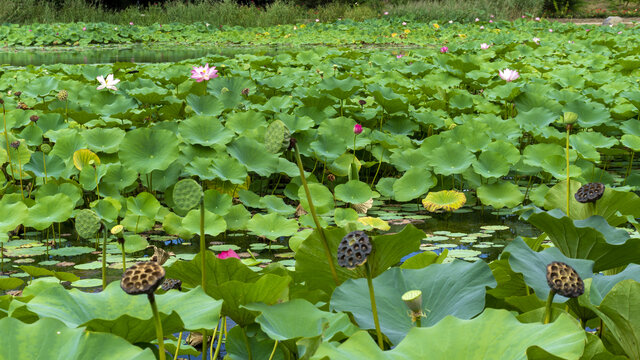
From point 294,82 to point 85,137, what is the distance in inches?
78.7

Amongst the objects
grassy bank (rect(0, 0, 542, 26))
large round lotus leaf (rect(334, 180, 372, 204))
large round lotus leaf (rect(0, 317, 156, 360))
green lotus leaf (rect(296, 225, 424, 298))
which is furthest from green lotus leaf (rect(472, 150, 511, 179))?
grassy bank (rect(0, 0, 542, 26))

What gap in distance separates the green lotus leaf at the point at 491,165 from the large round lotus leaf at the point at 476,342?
204cm

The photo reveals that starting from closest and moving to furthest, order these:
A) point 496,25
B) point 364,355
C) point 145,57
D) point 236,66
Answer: point 364,355
point 236,66
point 145,57
point 496,25

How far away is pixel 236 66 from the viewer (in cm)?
571

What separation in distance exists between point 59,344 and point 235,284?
0.30 metres

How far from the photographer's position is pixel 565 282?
757 mm

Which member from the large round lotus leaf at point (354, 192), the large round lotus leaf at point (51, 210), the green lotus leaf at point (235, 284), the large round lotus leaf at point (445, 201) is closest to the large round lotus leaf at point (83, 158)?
the large round lotus leaf at point (51, 210)

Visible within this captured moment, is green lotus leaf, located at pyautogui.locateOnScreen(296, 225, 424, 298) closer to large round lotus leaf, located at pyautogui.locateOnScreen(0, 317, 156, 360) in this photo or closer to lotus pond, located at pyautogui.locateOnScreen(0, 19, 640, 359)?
lotus pond, located at pyautogui.locateOnScreen(0, 19, 640, 359)

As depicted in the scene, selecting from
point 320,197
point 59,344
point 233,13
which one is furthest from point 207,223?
point 233,13

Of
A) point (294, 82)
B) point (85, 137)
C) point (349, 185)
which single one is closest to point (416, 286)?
point (349, 185)

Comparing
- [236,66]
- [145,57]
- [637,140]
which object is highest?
[637,140]

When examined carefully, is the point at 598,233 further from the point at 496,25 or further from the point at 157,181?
the point at 496,25

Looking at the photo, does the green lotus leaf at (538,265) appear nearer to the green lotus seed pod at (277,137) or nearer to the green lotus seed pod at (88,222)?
the green lotus seed pod at (277,137)

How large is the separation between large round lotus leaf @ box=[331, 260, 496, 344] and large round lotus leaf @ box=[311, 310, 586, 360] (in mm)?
212
